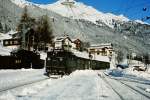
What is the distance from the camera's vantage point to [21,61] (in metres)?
56.1

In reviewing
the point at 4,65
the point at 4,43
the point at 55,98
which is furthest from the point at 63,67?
the point at 4,43

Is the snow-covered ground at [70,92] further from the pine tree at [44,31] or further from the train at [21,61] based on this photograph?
the pine tree at [44,31]

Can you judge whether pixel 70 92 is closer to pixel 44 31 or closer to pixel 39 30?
pixel 39 30

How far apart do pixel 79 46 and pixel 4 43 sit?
45.8 m

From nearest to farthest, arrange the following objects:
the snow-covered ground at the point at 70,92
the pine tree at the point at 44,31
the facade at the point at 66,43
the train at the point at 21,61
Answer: the snow-covered ground at the point at 70,92 → the train at the point at 21,61 → the pine tree at the point at 44,31 → the facade at the point at 66,43

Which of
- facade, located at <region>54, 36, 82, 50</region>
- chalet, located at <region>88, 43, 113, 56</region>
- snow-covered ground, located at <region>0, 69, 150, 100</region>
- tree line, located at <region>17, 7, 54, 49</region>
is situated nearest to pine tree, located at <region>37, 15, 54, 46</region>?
tree line, located at <region>17, 7, 54, 49</region>

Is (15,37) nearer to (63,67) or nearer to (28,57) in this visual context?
(28,57)

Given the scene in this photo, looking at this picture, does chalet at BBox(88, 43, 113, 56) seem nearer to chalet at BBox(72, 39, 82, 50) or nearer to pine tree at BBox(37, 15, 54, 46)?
chalet at BBox(72, 39, 82, 50)

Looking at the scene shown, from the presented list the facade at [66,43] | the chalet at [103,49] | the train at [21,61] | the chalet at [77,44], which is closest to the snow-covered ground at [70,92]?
the train at [21,61]

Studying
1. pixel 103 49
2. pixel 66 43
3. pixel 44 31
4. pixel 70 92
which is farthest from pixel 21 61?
pixel 103 49

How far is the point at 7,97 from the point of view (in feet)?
47.0

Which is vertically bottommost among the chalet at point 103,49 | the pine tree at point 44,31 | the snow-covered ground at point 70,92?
the snow-covered ground at point 70,92

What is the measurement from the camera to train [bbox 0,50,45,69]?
159 ft

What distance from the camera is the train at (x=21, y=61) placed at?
48.6 metres
